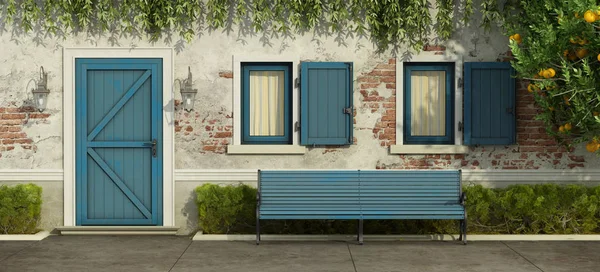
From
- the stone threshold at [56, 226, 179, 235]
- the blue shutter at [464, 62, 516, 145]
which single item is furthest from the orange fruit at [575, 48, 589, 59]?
the stone threshold at [56, 226, 179, 235]

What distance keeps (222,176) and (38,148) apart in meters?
2.44

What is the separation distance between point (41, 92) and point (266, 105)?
2.91 meters

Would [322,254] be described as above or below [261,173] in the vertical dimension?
below

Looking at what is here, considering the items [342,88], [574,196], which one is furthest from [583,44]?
[342,88]

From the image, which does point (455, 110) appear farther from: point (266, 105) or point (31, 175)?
point (31, 175)

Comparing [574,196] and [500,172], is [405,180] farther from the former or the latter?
[574,196]

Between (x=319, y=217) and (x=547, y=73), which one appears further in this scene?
(x=319, y=217)

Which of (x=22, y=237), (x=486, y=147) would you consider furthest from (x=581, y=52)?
(x=22, y=237)

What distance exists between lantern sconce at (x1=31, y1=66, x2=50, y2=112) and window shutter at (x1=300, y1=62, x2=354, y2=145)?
3.32 metres

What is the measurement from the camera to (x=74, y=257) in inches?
352

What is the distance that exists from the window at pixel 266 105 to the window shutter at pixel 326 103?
302 mm

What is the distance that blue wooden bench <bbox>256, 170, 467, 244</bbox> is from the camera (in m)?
9.80

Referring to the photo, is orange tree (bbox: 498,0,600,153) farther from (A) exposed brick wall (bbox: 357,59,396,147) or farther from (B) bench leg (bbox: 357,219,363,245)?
(B) bench leg (bbox: 357,219,363,245)

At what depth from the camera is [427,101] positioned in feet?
35.6
